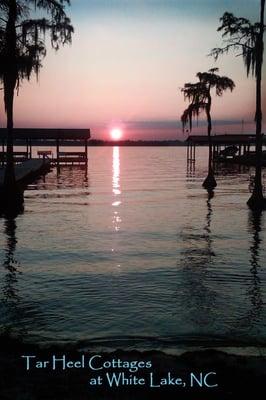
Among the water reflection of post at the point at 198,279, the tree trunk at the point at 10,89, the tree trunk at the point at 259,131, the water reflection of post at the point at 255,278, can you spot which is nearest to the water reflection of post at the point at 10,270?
the water reflection of post at the point at 198,279

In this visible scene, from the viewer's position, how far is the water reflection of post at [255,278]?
8.96m

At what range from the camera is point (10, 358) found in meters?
6.20

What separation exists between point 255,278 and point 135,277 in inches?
115

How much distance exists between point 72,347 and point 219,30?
2146 cm

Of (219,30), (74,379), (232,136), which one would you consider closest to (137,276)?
(74,379)

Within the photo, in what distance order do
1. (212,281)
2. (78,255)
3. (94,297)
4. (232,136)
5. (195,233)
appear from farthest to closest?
(232,136), (195,233), (78,255), (212,281), (94,297)

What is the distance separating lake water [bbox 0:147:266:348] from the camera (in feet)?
26.2

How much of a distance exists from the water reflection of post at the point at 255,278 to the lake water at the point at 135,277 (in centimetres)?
2

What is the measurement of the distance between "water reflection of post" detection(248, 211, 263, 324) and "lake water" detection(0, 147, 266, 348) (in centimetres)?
2

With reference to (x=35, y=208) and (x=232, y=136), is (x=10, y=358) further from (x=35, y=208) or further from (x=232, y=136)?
(x=232, y=136)

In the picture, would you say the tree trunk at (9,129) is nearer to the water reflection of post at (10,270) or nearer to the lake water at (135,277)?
the lake water at (135,277)

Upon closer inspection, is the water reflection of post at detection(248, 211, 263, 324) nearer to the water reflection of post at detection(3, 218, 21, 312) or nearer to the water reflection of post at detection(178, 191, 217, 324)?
the water reflection of post at detection(178, 191, 217, 324)

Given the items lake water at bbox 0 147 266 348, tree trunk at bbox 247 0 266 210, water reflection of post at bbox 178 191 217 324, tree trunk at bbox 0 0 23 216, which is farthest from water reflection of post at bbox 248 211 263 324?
tree trunk at bbox 0 0 23 216

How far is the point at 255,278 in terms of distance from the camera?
37.9ft
